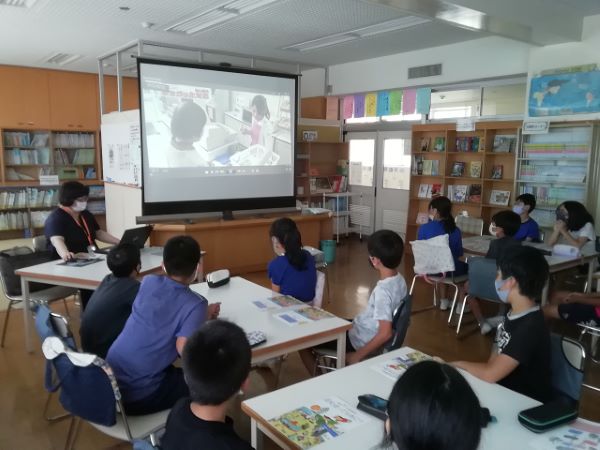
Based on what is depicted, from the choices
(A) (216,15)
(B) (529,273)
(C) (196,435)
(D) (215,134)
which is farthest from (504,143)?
(C) (196,435)

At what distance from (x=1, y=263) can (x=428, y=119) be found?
6.13m

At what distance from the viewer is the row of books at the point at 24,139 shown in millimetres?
8375

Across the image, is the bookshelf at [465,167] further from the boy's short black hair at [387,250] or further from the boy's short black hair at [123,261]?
the boy's short black hair at [123,261]

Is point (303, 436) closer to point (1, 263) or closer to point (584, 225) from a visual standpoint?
point (1, 263)

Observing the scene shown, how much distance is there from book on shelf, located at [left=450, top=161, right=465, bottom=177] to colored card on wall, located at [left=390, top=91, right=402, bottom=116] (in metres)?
1.28

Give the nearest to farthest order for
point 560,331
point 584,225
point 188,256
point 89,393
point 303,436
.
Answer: point 303,436 → point 89,393 → point 188,256 → point 560,331 → point 584,225

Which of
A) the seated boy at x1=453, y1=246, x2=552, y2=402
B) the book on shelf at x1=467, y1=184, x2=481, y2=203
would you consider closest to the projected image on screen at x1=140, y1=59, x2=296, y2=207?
the book on shelf at x1=467, y1=184, x2=481, y2=203

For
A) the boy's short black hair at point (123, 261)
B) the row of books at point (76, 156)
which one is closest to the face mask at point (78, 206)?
the boy's short black hair at point (123, 261)

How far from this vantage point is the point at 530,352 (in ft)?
6.05

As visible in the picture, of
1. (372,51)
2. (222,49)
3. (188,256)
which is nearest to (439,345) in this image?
(188,256)

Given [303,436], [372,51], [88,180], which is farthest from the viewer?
[88,180]

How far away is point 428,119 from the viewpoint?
7.41m

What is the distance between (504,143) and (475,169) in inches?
21.7

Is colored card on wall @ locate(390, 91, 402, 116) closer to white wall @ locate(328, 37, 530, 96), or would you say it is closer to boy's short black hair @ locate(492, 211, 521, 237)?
white wall @ locate(328, 37, 530, 96)
